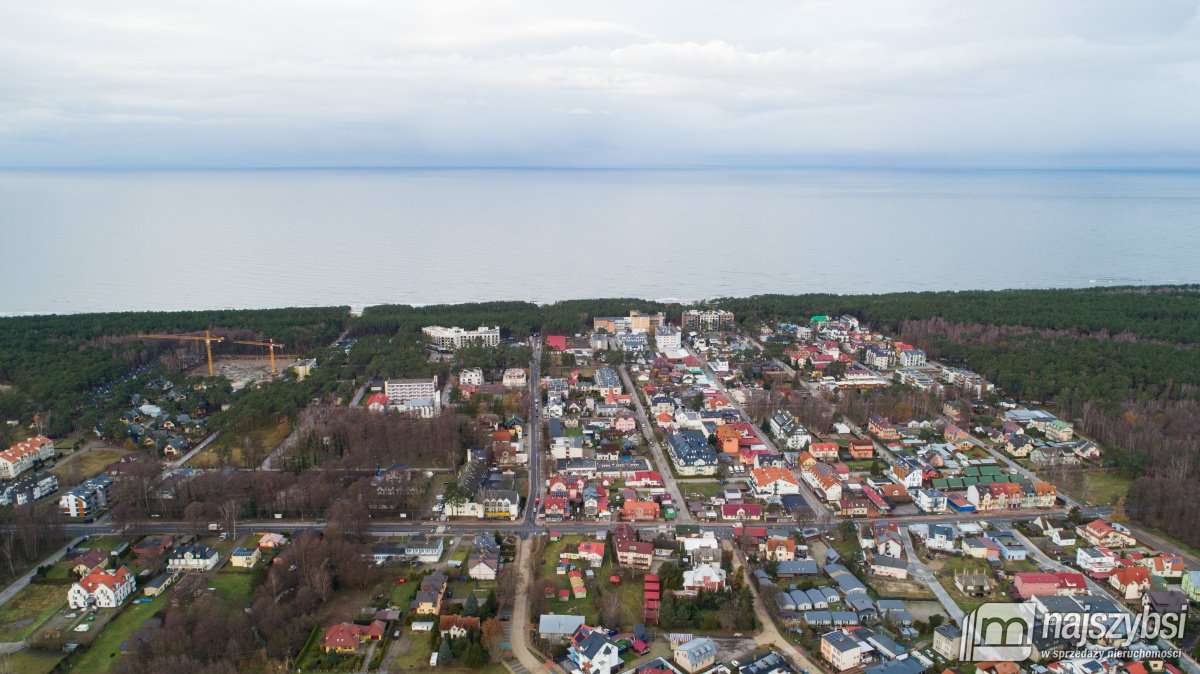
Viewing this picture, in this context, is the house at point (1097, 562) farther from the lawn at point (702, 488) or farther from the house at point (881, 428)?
the lawn at point (702, 488)

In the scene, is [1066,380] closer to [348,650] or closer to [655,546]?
[655,546]

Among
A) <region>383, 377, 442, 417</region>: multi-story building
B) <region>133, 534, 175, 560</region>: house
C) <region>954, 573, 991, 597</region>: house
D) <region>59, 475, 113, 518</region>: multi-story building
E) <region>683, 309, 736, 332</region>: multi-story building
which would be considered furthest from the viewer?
<region>683, 309, 736, 332</region>: multi-story building

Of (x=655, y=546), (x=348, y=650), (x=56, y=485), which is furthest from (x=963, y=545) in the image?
(x=56, y=485)

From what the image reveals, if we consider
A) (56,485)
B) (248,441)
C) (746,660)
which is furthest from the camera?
(248,441)

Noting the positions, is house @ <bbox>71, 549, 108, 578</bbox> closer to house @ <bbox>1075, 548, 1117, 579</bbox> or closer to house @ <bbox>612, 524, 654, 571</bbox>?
house @ <bbox>612, 524, 654, 571</bbox>

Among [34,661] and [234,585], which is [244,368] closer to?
[234,585]
